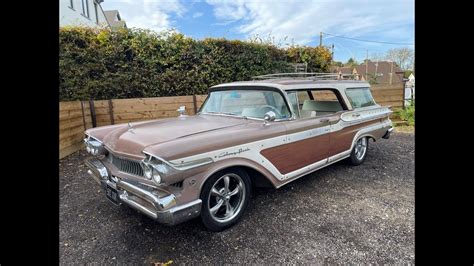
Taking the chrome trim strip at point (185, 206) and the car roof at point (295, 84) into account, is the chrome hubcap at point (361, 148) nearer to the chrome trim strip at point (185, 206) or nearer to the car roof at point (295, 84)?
the car roof at point (295, 84)

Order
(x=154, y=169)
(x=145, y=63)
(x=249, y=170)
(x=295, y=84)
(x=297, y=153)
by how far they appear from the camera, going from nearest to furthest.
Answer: (x=154, y=169), (x=249, y=170), (x=297, y=153), (x=295, y=84), (x=145, y=63)

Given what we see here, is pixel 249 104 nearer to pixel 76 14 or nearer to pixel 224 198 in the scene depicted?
pixel 224 198

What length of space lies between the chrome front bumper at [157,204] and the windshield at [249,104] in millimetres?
1590

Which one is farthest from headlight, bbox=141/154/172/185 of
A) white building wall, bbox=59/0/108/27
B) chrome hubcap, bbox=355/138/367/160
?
white building wall, bbox=59/0/108/27

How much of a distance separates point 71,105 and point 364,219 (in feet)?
20.9

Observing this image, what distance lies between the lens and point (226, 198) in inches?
114

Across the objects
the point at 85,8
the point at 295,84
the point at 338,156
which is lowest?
the point at 338,156

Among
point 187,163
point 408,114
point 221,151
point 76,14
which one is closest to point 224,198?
point 221,151

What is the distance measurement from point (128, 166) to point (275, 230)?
1738 millimetres

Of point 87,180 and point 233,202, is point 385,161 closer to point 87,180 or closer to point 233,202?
point 233,202

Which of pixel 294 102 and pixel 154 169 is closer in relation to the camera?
pixel 154 169

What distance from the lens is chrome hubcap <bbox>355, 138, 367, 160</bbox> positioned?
5050 mm

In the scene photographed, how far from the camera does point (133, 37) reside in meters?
7.74
